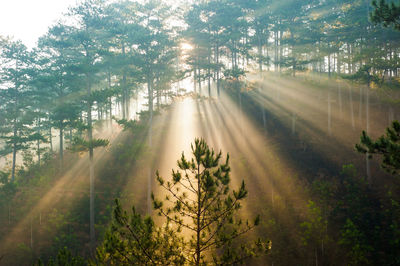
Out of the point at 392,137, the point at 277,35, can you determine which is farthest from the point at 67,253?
Answer: the point at 277,35

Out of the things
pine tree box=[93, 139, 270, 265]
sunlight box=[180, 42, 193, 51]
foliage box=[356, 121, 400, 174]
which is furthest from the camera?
sunlight box=[180, 42, 193, 51]

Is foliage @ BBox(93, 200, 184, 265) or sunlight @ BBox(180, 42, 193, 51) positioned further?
sunlight @ BBox(180, 42, 193, 51)

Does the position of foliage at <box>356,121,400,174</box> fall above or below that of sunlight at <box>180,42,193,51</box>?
below

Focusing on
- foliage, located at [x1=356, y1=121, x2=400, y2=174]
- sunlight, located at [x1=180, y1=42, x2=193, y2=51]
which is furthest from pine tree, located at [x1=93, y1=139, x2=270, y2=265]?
sunlight, located at [x1=180, y1=42, x2=193, y2=51]

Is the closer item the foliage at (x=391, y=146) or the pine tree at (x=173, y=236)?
the foliage at (x=391, y=146)

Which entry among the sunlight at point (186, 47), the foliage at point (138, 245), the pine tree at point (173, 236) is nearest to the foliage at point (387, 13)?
the pine tree at point (173, 236)

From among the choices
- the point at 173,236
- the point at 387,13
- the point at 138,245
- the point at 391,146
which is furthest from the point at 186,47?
the point at 138,245

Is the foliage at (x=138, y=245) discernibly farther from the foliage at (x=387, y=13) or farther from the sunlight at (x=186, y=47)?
the sunlight at (x=186, y=47)

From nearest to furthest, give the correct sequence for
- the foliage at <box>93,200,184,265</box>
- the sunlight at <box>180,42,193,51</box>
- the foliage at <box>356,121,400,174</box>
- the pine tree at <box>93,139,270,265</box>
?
the foliage at <box>93,200,184,265</box> → the foliage at <box>356,121,400,174</box> → the pine tree at <box>93,139,270,265</box> → the sunlight at <box>180,42,193,51</box>

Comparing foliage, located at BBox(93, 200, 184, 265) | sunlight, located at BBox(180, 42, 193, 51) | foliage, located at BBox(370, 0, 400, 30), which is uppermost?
sunlight, located at BBox(180, 42, 193, 51)

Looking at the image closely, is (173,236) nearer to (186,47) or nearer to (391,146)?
(391,146)

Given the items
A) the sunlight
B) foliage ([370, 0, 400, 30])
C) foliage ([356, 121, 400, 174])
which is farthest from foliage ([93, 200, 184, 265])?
the sunlight

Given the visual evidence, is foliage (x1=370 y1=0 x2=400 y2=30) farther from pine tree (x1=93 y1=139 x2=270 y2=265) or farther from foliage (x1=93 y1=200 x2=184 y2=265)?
foliage (x1=93 y1=200 x2=184 y2=265)

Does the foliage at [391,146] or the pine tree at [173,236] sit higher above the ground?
the foliage at [391,146]
